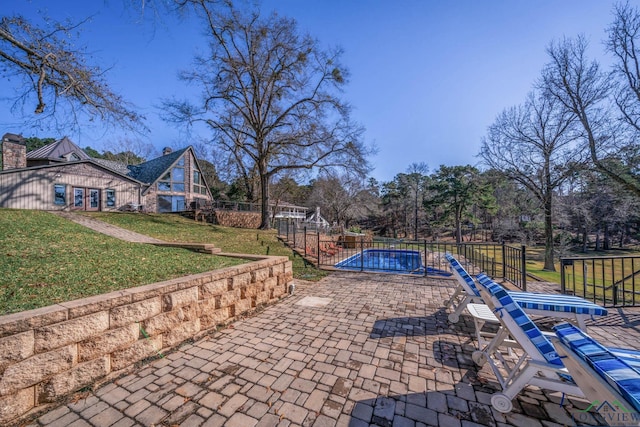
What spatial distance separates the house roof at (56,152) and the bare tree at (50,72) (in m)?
16.2

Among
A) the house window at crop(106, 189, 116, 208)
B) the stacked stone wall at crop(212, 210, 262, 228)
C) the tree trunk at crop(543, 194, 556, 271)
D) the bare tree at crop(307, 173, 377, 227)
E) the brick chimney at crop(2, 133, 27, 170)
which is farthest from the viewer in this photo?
the bare tree at crop(307, 173, 377, 227)

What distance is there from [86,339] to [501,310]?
12.8ft

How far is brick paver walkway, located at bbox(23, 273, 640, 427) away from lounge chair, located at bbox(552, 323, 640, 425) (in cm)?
69

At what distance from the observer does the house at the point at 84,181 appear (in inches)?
563

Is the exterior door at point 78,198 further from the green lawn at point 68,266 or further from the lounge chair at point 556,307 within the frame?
Answer: the lounge chair at point 556,307

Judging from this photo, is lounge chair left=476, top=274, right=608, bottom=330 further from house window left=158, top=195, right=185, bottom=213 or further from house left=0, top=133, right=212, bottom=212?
house window left=158, top=195, right=185, bottom=213

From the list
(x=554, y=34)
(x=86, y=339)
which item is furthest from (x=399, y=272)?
(x=554, y=34)

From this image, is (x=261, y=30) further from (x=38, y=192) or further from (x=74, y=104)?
(x=38, y=192)

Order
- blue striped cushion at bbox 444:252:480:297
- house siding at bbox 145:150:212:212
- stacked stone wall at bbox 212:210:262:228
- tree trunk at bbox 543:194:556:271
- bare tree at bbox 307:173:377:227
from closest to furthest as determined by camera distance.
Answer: blue striped cushion at bbox 444:252:480:297 → tree trunk at bbox 543:194:556:271 → stacked stone wall at bbox 212:210:262:228 → house siding at bbox 145:150:212:212 → bare tree at bbox 307:173:377:227

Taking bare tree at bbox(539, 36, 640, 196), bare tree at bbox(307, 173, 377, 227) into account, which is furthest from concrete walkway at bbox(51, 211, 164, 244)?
bare tree at bbox(307, 173, 377, 227)

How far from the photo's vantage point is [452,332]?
361cm

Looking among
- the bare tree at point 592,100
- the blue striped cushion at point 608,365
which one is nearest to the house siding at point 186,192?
the blue striped cushion at point 608,365

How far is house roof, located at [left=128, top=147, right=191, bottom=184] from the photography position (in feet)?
71.8

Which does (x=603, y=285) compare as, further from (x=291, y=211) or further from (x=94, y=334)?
(x=291, y=211)
